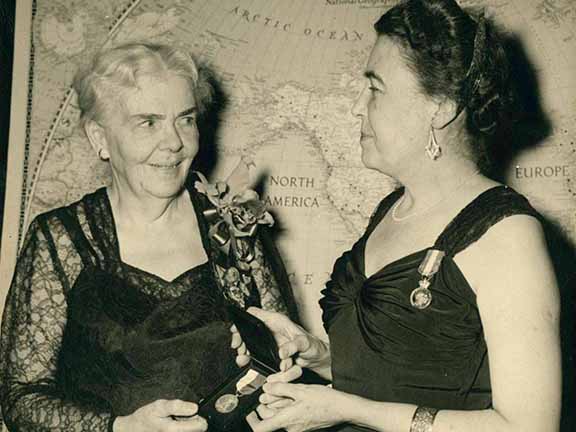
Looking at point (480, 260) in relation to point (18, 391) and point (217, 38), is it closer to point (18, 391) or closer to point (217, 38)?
point (18, 391)

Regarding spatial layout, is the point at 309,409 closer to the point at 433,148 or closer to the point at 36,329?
the point at 433,148

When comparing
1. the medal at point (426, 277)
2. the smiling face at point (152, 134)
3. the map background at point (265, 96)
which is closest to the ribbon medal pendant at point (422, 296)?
the medal at point (426, 277)

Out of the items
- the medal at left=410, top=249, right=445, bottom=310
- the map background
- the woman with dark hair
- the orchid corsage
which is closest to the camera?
the woman with dark hair

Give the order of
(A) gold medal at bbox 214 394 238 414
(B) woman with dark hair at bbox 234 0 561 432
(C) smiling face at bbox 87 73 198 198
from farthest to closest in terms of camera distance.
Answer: (C) smiling face at bbox 87 73 198 198 → (A) gold medal at bbox 214 394 238 414 → (B) woman with dark hair at bbox 234 0 561 432

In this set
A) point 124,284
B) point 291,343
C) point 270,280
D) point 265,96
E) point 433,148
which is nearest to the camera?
point 433,148

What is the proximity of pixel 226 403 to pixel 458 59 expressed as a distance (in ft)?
2.23

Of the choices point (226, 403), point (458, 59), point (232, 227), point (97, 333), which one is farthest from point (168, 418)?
point (458, 59)

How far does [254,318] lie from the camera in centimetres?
135

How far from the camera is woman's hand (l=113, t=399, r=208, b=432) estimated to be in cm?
132

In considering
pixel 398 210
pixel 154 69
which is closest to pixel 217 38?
pixel 154 69

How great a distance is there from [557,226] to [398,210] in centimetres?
66

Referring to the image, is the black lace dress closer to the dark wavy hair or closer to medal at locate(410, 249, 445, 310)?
medal at locate(410, 249, 445, 310)

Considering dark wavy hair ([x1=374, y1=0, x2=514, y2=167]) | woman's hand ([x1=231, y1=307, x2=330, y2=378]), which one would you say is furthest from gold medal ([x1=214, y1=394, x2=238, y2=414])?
dark wavy hair ([x1=374, y1=0, x2=514, y2=167])

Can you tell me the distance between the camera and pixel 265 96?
199cm
